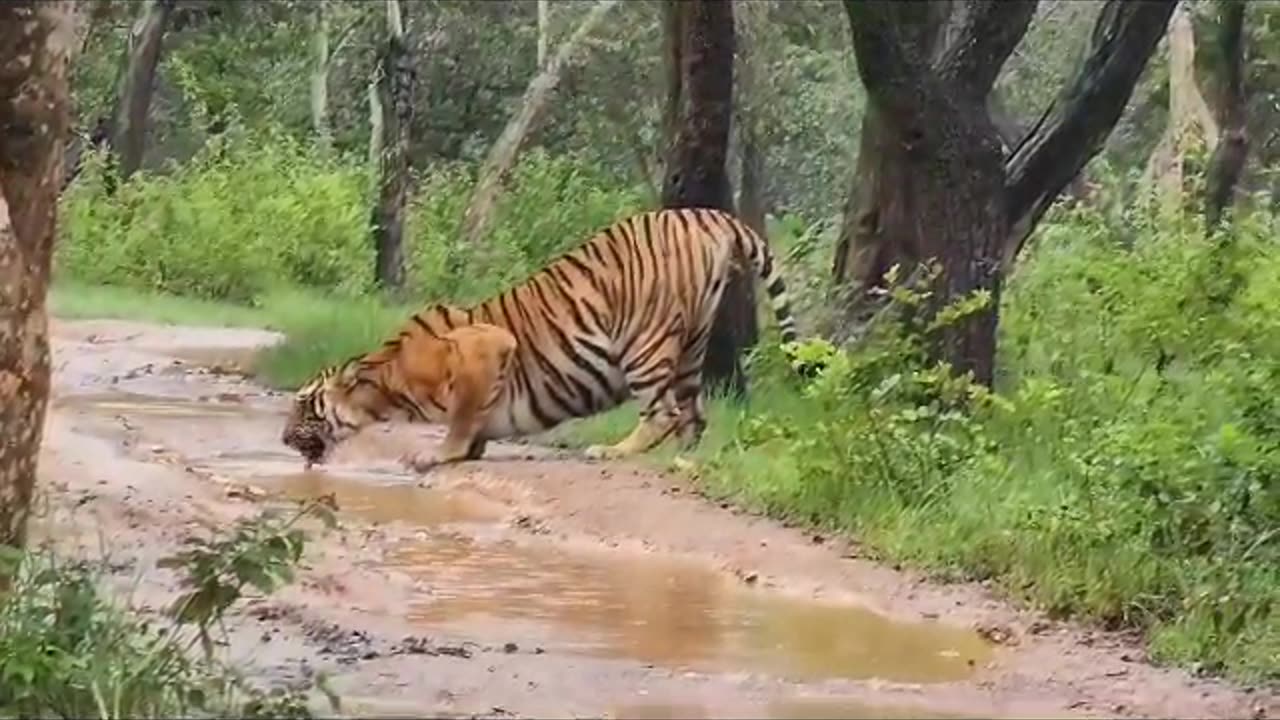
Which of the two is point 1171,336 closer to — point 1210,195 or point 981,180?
point 981,180

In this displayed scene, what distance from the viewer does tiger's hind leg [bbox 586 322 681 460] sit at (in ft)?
41.8

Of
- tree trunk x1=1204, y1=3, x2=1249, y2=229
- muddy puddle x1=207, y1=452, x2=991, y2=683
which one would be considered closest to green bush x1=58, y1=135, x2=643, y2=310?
tree trunk x1=1204, y1=3, x2=1249, y2=229

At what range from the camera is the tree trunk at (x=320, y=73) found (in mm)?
34094

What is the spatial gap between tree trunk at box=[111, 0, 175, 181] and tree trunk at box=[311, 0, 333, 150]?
2.61 m

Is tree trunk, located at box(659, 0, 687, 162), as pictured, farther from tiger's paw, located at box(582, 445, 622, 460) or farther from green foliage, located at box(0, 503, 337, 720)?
green foliage, located at box(0, 503, 337, 720)

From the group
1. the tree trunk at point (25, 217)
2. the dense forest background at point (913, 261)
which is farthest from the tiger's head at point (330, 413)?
the tree trunk at point (25, 217)

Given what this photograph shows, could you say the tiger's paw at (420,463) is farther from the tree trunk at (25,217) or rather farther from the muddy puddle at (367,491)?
the tree trunk at (25,217)

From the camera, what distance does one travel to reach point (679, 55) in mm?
13906

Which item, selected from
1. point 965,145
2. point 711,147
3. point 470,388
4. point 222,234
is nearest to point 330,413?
point 470,388

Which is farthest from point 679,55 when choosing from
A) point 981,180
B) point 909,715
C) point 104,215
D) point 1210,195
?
point 104,215

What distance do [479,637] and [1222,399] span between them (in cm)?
297

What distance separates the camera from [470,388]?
41.2ft

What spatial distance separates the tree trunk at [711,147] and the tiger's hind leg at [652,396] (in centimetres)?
77

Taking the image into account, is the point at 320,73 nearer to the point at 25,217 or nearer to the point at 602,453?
the point at 602,453
